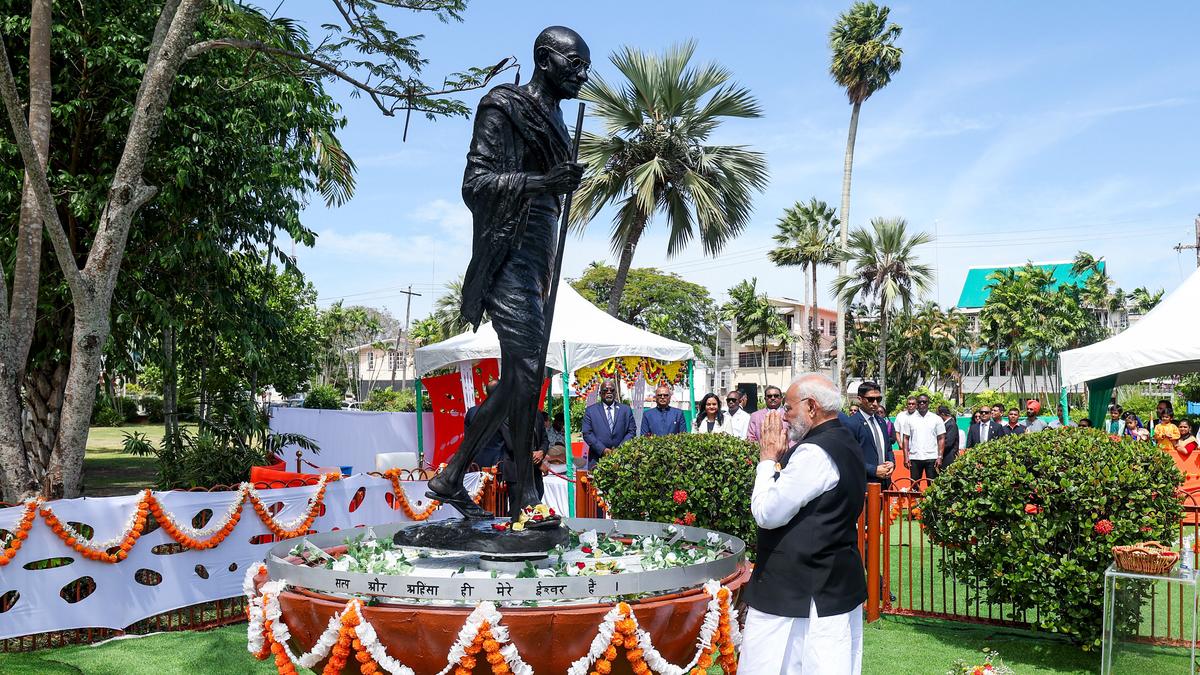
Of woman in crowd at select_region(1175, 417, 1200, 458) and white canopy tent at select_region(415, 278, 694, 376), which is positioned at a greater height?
white canopy tent at select_region(415, 278, 694, 376)

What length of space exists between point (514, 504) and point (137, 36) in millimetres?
8100

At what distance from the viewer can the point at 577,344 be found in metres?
12.7

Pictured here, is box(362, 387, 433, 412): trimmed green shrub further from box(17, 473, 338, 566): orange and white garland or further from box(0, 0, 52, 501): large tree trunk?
box(17, 473, 338, 566): orange and white garland

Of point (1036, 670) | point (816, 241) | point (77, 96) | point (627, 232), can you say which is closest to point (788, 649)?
point (1036, 670)

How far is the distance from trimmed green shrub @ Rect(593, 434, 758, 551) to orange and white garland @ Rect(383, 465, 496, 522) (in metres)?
1.69

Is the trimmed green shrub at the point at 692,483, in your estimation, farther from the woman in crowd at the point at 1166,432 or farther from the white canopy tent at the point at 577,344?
the woman in crowd at the point at 1166,432

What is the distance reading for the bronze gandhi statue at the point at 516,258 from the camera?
4676 millimetres

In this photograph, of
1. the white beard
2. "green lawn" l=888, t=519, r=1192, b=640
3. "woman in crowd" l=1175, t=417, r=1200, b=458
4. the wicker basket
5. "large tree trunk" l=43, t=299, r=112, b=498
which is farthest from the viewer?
"woman in crowd" l=1175, t=417, r=1200, b=458

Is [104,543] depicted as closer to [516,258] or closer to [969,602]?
[516,258]

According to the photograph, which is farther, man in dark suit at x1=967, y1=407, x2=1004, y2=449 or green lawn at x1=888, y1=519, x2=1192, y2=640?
man in dark suit at x1=967, y1=407, x2=1004, y2=449

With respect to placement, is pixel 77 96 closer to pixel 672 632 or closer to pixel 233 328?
pixel 233 328

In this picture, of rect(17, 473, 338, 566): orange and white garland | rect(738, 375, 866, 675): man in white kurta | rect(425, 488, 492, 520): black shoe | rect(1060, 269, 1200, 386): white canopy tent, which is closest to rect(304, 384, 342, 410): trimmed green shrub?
rect(17, 473, 338, 566): orange and white garland

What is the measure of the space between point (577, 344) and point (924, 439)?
16.3 feet

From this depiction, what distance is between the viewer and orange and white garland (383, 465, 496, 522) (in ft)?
26.9
